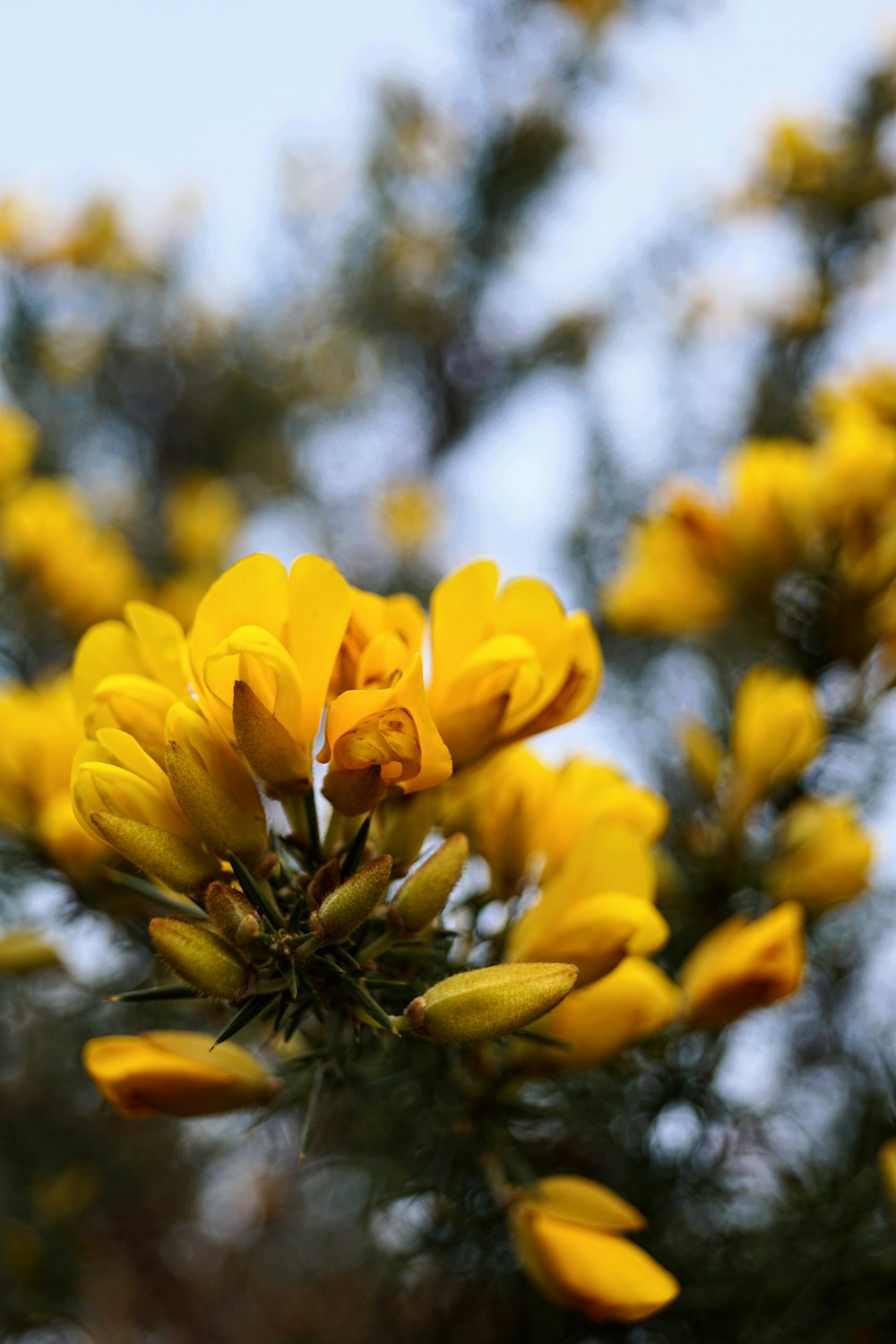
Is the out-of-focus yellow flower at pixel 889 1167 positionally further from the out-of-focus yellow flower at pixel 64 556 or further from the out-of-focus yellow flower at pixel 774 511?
the out-of-focus yellow flower at pixel 64 556

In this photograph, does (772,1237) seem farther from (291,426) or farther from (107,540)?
(291,426)

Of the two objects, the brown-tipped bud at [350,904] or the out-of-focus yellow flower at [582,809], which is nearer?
the brown-tipped bud at [350,904]

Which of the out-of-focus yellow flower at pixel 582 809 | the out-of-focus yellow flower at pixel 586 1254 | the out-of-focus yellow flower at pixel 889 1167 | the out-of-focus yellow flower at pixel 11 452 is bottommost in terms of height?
the out-of-focus yellow flower at pixel 889 1167

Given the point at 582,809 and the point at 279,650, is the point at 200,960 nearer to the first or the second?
the point at 279,650

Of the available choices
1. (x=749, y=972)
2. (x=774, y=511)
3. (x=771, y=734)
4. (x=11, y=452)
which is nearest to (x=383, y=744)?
(x=749, y=972)

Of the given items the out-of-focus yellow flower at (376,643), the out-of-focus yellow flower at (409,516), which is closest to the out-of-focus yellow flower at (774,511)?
the out-of-focus yellow flower at (376,643)

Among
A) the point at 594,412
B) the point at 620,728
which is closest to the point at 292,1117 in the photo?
the point at 620,728
